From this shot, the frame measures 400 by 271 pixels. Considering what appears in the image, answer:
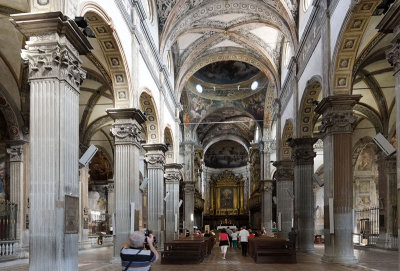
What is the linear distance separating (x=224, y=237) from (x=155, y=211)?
3.94 m

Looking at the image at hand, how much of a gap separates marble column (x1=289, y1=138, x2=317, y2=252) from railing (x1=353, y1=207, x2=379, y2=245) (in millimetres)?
6416

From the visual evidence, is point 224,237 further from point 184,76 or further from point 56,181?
point 184,76

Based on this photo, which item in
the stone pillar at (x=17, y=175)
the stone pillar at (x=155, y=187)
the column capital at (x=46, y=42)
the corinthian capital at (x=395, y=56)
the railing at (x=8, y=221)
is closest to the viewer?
the corinthian capital at (x=395, y=56)

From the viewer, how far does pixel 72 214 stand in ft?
30.0

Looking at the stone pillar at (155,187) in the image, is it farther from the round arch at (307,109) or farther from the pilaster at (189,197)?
the pilaster at (189,197)

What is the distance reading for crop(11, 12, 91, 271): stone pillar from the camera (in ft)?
27.9

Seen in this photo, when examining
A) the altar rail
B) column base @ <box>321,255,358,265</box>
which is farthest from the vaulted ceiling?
the altar rail

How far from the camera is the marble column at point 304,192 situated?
19203 mm

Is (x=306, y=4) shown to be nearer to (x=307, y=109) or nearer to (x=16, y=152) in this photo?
(x=307, y=109)

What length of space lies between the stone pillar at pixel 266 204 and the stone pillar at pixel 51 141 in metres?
25.9

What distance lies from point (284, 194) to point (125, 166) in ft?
42.5

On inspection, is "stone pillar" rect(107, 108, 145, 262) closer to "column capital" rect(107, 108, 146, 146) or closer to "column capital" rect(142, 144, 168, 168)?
"column capital" rect(107, 108, 146, 146)

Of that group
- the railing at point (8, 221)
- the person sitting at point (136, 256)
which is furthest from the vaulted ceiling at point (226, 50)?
the person sitting at point (136, 256)

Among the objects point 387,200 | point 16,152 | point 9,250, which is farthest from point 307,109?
point 9,250
